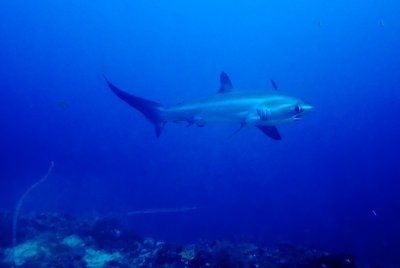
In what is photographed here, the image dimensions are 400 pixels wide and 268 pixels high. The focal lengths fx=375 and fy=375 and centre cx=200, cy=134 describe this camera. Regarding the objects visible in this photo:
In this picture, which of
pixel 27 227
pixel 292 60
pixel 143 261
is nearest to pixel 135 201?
pixel 27 227

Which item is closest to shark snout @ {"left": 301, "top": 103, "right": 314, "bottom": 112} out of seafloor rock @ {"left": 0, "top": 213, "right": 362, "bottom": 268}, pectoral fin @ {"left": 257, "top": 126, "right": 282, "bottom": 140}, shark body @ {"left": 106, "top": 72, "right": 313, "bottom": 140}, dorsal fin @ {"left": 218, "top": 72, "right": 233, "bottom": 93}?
shark body @ {"left": 106, "top": 72, "right": 313, "bottom": 140}

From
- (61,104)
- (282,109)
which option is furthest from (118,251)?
(61,104)

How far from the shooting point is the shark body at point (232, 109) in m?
6.45

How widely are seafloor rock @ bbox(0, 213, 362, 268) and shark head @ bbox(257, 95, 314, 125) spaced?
2.97 metres

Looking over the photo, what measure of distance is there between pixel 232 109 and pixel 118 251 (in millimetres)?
6721

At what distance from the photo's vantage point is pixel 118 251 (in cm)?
1146

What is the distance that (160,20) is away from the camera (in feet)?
470

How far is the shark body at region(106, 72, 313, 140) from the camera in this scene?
645 centimetres

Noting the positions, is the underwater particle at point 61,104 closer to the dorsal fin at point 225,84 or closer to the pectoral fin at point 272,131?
the dorsal fin at point 225,84

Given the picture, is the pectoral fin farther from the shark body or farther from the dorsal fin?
the dorsal fin

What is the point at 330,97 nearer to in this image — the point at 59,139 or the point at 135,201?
the point at 59,139

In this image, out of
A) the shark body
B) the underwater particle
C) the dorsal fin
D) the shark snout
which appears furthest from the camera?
the underwater particle

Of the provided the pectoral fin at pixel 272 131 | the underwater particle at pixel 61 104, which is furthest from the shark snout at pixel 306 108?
the underwater particle at pixel 61 104

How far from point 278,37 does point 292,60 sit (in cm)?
1379
